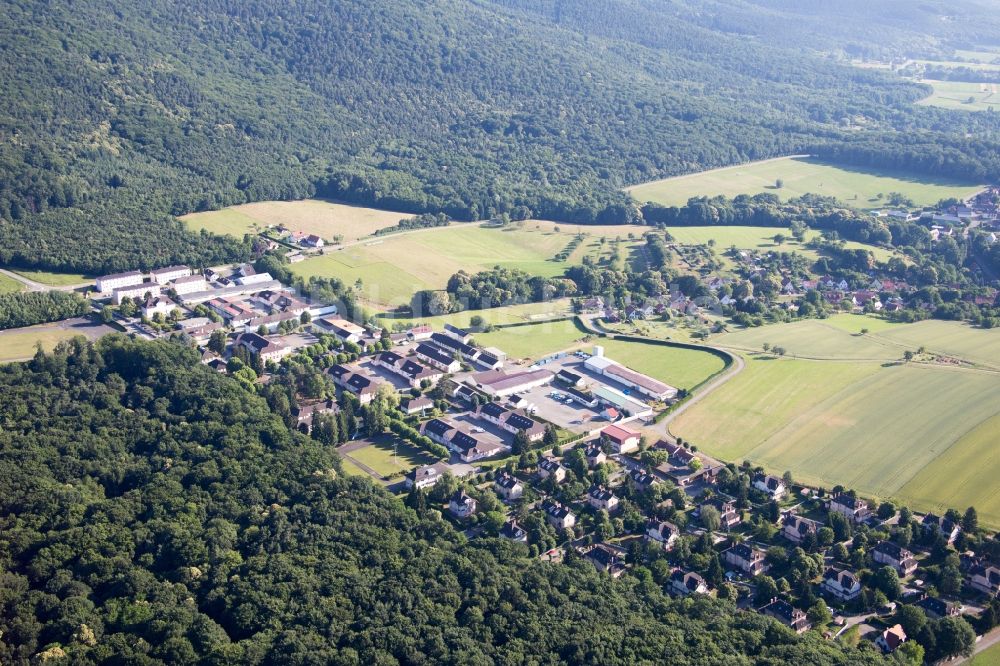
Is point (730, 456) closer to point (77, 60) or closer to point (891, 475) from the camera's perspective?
point (891, 475)

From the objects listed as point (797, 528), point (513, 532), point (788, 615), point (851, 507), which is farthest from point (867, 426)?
point (513, 532)

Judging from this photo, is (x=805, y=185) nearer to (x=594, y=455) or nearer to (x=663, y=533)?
(x=594, y=455)

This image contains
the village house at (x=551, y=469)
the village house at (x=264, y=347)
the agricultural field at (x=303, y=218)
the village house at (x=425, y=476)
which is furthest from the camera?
the agricultural field at (x=303, y=218)

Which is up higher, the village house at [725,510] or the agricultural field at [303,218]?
Answer: the village house at [725,510]

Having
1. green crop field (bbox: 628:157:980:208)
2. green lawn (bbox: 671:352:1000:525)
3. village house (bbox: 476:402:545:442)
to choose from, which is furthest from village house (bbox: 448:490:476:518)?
green crop field (bbox: 628:157:980:208)

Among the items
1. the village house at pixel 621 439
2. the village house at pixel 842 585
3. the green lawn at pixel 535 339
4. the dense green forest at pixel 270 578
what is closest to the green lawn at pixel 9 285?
the dense green forest at pixel 270 578

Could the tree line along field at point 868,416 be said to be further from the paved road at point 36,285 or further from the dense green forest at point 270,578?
the paved road at point 36,285

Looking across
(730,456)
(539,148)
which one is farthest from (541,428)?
(539,148)
